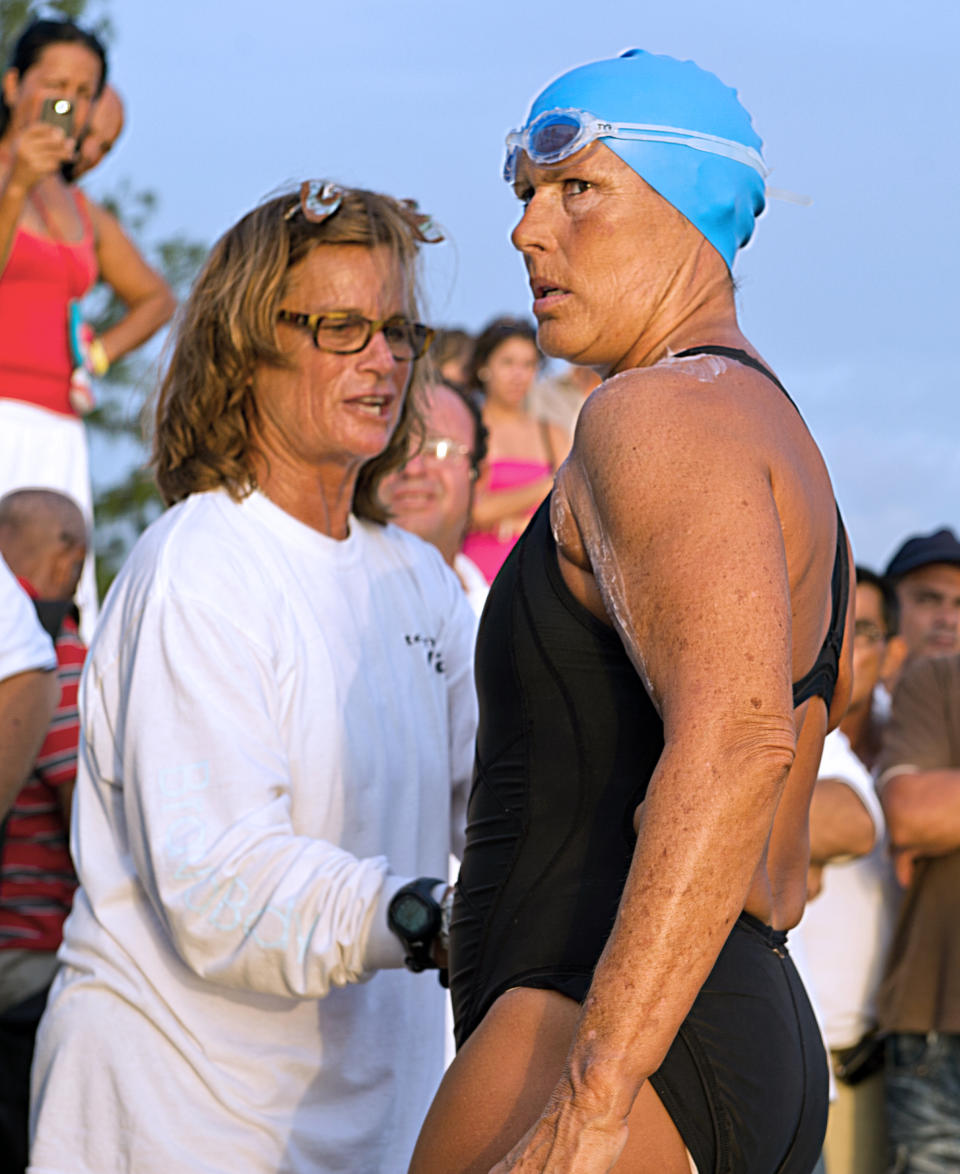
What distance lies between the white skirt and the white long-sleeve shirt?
282cm

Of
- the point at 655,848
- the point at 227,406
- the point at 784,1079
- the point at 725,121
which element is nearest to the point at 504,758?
the point at 655,848

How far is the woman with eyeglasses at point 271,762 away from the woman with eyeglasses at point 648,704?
0.65 metres

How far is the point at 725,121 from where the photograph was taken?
228 centimetres

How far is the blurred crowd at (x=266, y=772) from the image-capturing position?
9.05ft

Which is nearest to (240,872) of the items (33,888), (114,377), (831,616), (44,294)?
(831,616)

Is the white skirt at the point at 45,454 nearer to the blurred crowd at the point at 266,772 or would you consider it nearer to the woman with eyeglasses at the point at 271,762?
the blurred crowd at the point at 266,772

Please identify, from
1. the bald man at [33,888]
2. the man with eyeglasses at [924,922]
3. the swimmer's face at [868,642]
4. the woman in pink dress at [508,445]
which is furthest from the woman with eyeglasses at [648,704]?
the woman in pink dress at [508,445]

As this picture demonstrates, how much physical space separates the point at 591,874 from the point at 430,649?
1.45 m

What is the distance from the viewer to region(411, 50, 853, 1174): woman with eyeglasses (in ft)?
5.77

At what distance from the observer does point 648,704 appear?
1995 millimetres

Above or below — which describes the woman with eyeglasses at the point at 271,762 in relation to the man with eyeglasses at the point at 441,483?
below

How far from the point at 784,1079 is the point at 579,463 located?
0.80 metres

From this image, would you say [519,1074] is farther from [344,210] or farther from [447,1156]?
[344,210]

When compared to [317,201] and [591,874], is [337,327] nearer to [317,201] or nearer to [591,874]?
[317,201]
